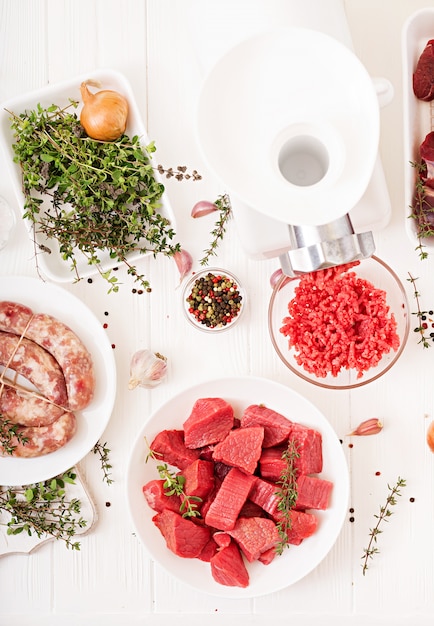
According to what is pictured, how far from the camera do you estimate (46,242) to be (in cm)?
170

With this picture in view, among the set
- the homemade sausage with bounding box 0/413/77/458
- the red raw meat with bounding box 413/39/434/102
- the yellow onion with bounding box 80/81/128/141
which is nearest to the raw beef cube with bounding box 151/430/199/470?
the homemade sausage with bounding box 0/413/77/458

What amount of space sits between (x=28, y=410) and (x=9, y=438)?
0.08 m

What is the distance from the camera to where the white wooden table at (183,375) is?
1.70 m

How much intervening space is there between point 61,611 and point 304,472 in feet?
2.52

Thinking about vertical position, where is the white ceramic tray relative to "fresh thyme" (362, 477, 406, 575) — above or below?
above

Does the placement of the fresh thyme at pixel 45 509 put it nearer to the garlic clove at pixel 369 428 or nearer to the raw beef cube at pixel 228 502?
the raw beef cube at pixel 228 502

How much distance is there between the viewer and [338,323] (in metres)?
1.48

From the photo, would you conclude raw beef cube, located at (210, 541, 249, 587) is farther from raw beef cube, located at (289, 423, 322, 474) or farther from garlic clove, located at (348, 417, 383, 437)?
garlic clove, located at (348, 417, 383, 437)

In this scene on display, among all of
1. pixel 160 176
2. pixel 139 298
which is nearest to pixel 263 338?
pixel 139 298

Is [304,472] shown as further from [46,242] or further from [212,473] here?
[46,242]

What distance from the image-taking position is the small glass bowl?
1.67 m

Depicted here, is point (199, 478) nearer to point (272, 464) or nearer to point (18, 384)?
point (272, 464)

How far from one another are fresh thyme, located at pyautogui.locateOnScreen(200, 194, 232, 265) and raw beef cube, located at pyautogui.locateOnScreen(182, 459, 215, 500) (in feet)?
1.67

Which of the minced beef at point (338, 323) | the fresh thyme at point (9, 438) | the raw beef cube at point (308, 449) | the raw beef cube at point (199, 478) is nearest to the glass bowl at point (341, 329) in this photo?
the minced beef at point (338, 323)
